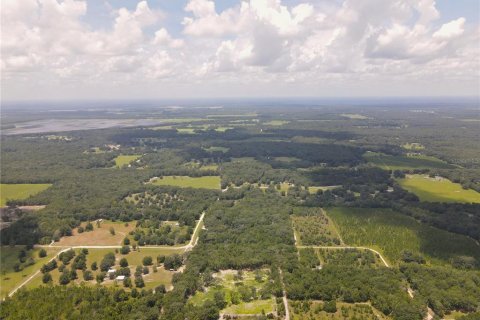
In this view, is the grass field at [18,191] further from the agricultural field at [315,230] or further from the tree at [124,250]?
the agricultural field at [315,230]

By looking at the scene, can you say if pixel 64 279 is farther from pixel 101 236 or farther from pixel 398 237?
pixel 398 237

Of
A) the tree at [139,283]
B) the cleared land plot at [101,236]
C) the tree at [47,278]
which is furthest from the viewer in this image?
the cleared land plot at [101,236]

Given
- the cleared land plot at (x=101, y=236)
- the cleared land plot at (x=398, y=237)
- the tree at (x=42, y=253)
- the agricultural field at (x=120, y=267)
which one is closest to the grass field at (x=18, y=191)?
the cleared land plot at (x=101, y=236)

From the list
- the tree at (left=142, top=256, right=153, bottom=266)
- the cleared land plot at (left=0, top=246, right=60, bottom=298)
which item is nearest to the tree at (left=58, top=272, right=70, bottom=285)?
the cleared land plot at (left=0, top=246, right=60, bottom=298)

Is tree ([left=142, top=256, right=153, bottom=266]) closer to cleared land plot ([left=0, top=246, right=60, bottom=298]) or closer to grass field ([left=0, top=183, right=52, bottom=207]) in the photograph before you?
cleared land plot ([left=0, top=246, right=60, bottom=298])

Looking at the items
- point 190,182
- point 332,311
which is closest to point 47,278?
point 332,311

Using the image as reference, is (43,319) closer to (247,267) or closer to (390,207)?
(247,267)

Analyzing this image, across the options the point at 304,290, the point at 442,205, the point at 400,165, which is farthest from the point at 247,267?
the point at 400,165
